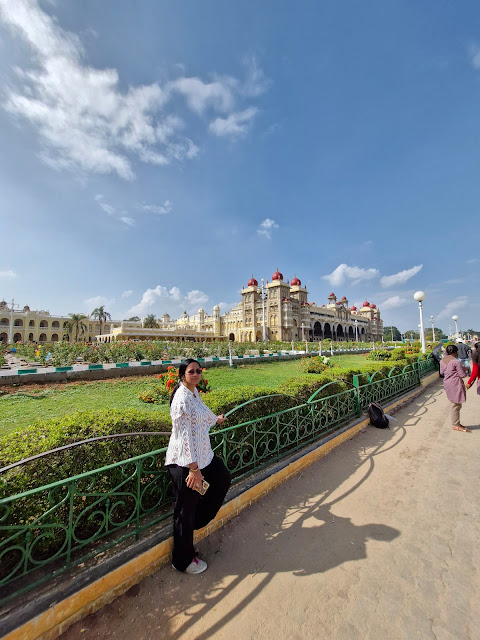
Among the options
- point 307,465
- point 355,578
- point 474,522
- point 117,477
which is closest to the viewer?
point 355,578

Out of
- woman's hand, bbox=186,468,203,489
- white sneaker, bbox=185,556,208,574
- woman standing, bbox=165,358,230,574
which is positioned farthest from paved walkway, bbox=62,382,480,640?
woman's hand, bbox=186,468,203,489

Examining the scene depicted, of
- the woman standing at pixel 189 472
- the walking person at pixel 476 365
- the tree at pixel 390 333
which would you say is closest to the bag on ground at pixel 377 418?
the walking person at pixel 476 365

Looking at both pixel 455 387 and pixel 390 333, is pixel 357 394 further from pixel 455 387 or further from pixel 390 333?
pixel 390 333

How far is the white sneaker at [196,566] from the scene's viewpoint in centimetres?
218

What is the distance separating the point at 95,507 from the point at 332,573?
1922 mm

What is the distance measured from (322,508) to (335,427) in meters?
2.33

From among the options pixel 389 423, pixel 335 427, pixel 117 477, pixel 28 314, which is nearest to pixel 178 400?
pixel 117 477

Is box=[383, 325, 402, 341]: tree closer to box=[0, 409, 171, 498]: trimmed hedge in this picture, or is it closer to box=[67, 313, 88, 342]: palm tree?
box=[67, 313, 88, 342]: palm tree

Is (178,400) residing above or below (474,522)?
above

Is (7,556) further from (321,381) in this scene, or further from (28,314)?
(28,314)

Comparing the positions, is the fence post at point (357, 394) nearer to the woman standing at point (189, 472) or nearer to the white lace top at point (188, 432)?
the woman standing at point (189, 472)

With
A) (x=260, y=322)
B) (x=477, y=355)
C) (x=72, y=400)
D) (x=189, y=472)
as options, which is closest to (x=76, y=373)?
(x=72, y=400)

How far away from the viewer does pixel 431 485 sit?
11.3 ft

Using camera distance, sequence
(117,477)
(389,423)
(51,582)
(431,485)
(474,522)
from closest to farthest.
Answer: (51,582) < (117,477) < (474,522) < (431,485) < (389,423)
